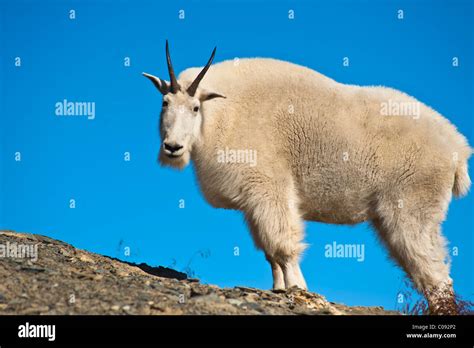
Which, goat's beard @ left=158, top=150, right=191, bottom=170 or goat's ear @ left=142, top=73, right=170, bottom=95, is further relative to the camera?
goat's ear @ left=142, top=73, right=170, bottom=95

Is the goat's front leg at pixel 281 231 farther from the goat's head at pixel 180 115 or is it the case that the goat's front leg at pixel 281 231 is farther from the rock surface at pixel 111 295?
the goat's head at pixel 180 115

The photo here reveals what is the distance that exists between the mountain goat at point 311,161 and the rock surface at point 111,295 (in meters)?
1.25

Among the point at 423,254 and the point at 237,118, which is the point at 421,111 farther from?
the point at 237,118

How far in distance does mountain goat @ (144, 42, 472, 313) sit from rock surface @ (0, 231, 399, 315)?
1.25 metres

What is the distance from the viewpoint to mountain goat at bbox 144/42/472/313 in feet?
33.5

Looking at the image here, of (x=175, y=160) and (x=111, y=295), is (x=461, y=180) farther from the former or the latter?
(x=111, y=295)

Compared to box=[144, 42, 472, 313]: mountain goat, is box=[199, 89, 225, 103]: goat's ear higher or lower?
higher

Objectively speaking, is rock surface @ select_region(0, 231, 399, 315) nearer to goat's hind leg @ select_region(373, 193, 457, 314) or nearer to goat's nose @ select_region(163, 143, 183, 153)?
goat's hind leg @ select_region(373, 193, 457, 314)

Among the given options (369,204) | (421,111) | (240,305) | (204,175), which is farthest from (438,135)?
(240,305)

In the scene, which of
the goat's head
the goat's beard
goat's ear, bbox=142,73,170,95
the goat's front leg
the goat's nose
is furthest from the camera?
goat's ear, bbox=142,73,170,95

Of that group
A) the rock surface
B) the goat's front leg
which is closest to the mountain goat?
the goat's front leg

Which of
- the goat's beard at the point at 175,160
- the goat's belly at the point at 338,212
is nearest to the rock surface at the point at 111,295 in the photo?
the goat's belly at the point at 338,212

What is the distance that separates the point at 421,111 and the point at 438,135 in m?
0.60

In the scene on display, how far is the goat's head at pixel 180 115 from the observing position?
10211 mm
